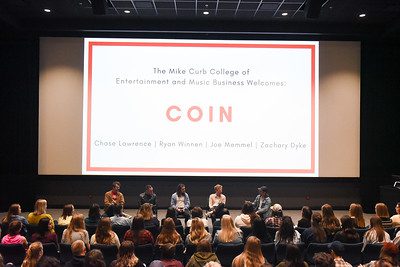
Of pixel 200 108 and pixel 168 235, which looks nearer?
pixel 168 235

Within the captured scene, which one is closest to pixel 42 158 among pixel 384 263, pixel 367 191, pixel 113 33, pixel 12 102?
pixel 12 102

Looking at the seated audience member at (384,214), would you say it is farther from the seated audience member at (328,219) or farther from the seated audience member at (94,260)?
the seated audience member at (94,260)

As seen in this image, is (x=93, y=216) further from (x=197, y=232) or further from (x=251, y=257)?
(x=251, y=257)

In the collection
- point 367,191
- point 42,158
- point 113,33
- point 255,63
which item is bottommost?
point 367,191

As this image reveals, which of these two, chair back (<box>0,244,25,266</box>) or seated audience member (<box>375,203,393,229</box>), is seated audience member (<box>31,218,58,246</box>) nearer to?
chair back (<box>0,244,25,266</box>)

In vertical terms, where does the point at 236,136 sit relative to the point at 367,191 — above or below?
above

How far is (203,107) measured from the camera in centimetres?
1100

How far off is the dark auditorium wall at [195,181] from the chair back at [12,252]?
6.25 meters

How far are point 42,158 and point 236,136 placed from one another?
4763mm

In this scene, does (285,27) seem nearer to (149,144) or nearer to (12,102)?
(149,144)

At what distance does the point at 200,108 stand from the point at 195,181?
5.83ft

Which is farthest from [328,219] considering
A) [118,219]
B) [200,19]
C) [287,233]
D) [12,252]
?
[200,19]

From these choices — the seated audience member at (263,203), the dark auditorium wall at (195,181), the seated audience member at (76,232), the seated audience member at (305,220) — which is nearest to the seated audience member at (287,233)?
the seated audience member at (305,220)

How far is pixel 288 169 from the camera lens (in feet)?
35.9
